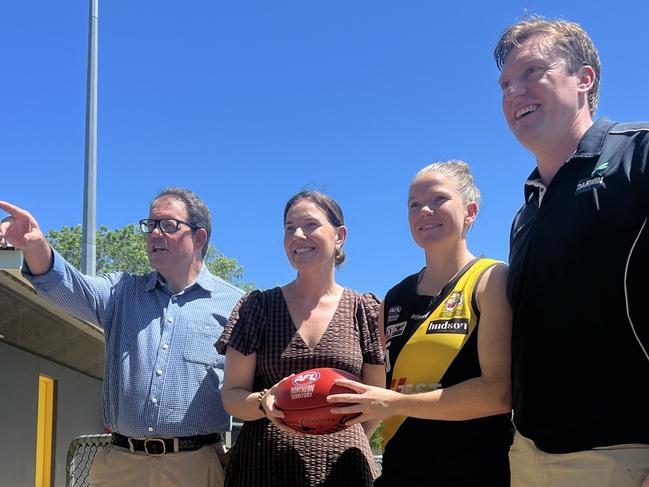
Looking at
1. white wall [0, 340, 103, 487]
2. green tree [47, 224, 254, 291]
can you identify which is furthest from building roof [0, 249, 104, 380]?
green tree [47, 224, 254, 291]

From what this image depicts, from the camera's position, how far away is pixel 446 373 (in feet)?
8.54

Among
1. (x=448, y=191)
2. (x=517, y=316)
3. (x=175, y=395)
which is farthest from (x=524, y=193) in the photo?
(x=175, y=395)

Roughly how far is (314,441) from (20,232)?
72.6 inches

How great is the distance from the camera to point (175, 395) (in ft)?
12.0

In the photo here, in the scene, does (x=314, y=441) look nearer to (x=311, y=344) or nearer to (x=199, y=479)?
(x=311, y=344)

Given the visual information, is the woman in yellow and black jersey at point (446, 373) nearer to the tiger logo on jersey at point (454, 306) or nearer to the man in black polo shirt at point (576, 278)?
the tiger logo on jersey at point (454, 306)

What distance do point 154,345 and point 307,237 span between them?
1.07 metres

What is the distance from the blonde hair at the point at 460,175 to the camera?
299cm

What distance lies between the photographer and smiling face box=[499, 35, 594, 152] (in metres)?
2.47

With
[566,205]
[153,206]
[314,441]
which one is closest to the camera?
[566,205]

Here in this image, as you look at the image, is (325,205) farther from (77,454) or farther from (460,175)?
(77,454)

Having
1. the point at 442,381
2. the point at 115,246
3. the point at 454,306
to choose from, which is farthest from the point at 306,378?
the point at 115,246

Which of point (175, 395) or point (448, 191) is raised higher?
point (448, 191)

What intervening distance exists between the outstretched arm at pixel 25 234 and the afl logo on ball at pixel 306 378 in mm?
1658
